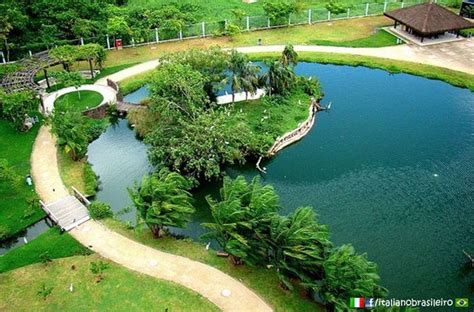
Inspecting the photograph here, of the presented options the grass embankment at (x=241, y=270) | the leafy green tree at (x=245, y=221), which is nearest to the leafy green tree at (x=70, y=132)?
the grass embankment at (x=241, y=270)

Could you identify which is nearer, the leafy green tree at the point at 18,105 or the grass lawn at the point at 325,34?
the leafy green tree at the point at 18,105

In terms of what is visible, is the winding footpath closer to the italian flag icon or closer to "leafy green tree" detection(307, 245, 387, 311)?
"leafy green tree" detection(307, 245, 387, 311)

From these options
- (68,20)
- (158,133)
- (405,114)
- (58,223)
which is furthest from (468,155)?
(68,20)

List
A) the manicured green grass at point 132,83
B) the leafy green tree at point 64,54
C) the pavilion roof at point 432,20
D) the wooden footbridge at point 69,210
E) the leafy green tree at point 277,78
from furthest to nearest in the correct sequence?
the pavilion roof at point 432,20 < the manicured green grass at point 132,83 < the leafy green tree at point 64,54 < the leafy green tree at point 277,78 < the wooden footbridge at point 69,210

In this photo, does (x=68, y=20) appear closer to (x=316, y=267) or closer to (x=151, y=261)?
(x=151, y=261)

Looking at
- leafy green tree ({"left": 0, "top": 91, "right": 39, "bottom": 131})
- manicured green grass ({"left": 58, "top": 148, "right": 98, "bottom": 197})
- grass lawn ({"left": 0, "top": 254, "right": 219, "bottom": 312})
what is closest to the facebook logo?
grass lawn ({"left": 0, "top": 254, "right": 219, "bottom": 312})

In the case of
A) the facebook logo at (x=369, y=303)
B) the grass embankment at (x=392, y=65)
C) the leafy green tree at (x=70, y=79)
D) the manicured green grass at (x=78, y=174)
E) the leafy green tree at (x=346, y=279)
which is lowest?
the manicured green grass at (x=78, y=174)

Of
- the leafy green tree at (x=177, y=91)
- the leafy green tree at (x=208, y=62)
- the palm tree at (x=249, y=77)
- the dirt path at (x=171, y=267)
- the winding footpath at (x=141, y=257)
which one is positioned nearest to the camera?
the dirt path at (x=171, y=267)

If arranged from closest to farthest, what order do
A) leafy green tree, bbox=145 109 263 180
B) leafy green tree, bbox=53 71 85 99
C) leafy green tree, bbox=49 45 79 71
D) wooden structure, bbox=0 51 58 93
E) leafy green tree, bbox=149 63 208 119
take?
leafy green tree, bbox=145 109 263 180 → leafy green tree, bbox=149 63 208 119 → wooden structure, bbox=0 51 58 93 → leafy green tree, bbox=53 71 85 99 → leafy green tree, bbox=49 45 79 71

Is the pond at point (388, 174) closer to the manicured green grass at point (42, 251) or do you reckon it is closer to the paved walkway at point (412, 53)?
the manicured green grass at point (42, 251)
